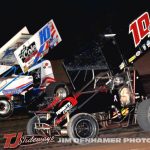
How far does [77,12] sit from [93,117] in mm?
12380

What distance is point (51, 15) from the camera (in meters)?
18.2

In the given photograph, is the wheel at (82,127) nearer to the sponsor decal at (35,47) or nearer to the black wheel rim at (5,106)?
the black wheel rim at (5,106)

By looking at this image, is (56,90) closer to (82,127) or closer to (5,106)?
(5,106)

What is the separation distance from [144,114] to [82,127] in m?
1.17

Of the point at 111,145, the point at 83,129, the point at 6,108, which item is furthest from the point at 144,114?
the point at 6,108

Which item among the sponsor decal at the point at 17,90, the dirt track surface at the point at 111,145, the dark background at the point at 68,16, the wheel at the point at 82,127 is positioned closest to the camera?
the dirt track surface at the point at 111,145

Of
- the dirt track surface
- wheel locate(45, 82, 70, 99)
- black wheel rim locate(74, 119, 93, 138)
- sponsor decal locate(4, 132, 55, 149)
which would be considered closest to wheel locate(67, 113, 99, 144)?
black wheel rim locate(74, 119, 93, 138)

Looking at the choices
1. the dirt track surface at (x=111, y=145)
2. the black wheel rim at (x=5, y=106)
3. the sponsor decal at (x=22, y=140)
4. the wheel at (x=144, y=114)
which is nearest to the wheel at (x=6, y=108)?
the black wheel rim at (x=5, y=106)

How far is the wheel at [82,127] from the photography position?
630cm

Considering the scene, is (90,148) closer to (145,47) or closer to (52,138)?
(52,138)

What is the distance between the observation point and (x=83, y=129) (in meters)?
6.45

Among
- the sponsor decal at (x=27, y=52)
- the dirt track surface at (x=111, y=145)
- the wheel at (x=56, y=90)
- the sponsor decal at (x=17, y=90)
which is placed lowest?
the dirt track surface at (x=111, y=145)

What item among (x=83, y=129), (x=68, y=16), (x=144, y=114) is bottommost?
(x=83, y=129)

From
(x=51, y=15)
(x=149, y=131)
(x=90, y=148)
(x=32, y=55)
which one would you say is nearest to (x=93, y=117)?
(x=90, y=148)
